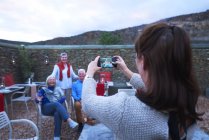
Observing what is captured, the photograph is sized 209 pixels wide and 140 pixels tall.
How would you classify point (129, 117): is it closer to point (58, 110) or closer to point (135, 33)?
point (58, 110)

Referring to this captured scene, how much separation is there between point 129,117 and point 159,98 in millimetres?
120

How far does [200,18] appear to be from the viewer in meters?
15.6

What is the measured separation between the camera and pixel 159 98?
103 centimetres

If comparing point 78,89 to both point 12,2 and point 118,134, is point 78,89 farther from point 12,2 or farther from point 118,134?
point 12,2

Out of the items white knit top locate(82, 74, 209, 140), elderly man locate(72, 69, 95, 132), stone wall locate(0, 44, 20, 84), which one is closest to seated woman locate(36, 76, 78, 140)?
elderly man locate(72, 69, 95, 132)

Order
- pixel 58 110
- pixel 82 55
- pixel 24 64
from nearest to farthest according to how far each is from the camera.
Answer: pixel 58 110
pixel 24 64
pixel 82 55

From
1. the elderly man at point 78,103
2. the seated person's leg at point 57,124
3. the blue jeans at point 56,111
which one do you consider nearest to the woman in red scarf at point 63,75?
the elderly man at point 78,103

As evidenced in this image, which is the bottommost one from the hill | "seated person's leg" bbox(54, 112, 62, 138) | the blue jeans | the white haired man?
"seated person's leg" bbox(54, 112, 62, 138)

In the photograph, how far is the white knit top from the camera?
3.43ft

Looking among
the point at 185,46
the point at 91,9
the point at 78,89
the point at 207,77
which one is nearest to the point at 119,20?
the point at 91,9

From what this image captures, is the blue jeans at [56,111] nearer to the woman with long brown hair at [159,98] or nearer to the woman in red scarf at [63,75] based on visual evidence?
the woman in red scarf at [63,75]

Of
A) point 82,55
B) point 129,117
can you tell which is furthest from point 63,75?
point 129,117

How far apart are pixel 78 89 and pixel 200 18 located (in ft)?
36.2

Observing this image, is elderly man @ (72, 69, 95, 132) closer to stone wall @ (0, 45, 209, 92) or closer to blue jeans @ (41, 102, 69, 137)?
blue jeans @ (41, 102, 69, 137)
